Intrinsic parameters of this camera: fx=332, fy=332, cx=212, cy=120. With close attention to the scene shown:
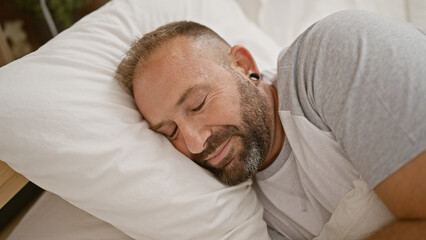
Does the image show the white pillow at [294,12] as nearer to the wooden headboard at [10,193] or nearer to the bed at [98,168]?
the bed at [98,168]

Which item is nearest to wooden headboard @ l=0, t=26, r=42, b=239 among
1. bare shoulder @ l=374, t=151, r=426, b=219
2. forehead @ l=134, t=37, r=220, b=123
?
forehead @ l=134, t=37, r=220, b=123

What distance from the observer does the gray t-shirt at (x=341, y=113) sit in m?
0.64

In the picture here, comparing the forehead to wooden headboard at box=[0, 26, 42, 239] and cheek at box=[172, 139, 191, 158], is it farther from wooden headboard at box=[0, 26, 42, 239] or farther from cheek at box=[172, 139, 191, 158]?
wooden headboard at box=[0, 26, 42, 239]

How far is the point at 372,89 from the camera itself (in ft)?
2.22

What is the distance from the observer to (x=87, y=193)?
75 cm

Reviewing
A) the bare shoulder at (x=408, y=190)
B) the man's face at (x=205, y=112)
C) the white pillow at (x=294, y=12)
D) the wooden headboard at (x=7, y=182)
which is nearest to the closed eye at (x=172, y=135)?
the man's face at (x=205, y=112)

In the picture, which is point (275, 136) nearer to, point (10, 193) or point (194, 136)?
point (194, 136)

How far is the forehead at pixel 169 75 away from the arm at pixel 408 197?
19.7 inches

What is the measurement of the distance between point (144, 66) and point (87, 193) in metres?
0.39

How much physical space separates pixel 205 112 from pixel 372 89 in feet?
1.33

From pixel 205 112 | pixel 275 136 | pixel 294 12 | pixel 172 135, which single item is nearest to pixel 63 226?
pixel 172 135

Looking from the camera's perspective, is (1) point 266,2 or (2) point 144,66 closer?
(2) point 144,66

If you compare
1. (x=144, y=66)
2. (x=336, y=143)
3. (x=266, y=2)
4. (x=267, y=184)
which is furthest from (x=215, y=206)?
(x=266, y=2)

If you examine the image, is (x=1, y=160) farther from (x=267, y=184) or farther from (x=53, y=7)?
(x=53, y=7)
